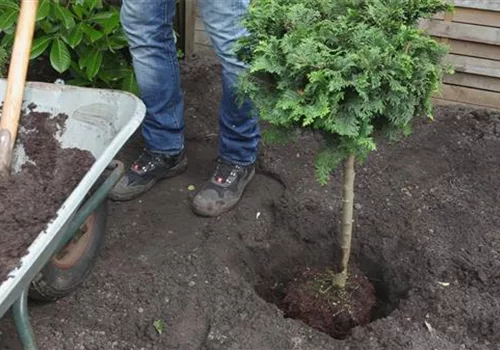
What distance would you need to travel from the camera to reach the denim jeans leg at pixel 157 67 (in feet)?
8.46

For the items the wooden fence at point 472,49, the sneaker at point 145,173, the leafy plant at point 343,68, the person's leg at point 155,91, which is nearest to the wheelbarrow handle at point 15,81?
the person's leg at point 155,91

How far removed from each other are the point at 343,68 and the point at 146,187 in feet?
4.67

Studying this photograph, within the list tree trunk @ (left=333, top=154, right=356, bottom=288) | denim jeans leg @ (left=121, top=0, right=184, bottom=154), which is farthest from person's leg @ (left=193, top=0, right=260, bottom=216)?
tree trunk @ (left=333, top=154, right=356, bottom=288)

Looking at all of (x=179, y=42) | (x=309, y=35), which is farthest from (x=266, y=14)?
(x=179, y=42)

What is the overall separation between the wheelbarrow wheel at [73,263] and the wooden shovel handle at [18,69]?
0.43 metres

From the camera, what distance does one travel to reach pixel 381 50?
1.76 m

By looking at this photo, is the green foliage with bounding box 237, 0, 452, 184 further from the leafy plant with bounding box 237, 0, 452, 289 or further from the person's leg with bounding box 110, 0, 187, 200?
the person's leg with bounding box 110, 0, 187, 200

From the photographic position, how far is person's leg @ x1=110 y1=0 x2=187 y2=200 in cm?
259

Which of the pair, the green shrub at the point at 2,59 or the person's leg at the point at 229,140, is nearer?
the person's leg at the point at 229,140

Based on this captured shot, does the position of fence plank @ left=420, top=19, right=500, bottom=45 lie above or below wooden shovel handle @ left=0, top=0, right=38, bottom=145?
below

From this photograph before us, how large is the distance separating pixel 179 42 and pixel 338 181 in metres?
1.43

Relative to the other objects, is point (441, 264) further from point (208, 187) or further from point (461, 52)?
point (461, 52)

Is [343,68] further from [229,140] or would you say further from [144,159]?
[144,159]

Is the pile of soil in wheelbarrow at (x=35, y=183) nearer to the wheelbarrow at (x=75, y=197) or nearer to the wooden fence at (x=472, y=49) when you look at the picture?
the wheelbarrow at (x=75, y=197)
